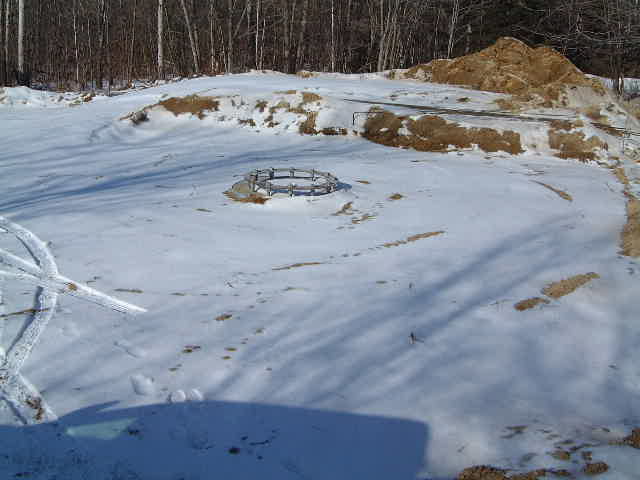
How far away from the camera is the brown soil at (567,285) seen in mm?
4352

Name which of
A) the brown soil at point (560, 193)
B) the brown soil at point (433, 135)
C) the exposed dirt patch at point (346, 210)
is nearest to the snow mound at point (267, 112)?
the brown soil at point (433, 135)

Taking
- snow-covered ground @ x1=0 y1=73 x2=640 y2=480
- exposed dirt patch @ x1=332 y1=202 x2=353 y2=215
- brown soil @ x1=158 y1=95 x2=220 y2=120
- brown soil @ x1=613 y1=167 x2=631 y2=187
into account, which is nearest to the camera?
snow-covered ground @ x1=0 y1=73 x2=640 y2=480

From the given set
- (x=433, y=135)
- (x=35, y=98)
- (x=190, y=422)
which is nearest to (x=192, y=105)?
(x=35, y=98)

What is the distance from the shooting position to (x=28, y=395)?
296cm

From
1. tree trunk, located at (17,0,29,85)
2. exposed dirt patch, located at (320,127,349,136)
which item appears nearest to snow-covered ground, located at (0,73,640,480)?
exposed dirt patch, located at (320,127,349,136)

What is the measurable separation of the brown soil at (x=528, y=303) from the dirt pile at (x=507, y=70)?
417 inches

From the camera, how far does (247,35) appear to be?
28.3 metres

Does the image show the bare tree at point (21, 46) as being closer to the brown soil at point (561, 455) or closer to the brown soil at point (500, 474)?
the brown soil at point (500, 474)

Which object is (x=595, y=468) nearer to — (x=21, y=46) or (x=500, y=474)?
(x=500, y=474)

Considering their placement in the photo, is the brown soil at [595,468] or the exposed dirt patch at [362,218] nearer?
the brown soil at [595,468]

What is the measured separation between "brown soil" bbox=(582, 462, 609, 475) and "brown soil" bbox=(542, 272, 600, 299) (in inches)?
79.9

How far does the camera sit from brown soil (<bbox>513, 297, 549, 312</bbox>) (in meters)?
4.13

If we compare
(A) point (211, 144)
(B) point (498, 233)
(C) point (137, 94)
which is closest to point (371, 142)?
(A) point (211, 144)

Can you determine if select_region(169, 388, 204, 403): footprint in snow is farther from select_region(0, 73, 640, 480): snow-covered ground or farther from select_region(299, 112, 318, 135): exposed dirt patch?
select_region(299, 112, 318, 135): exposed dirt patch
